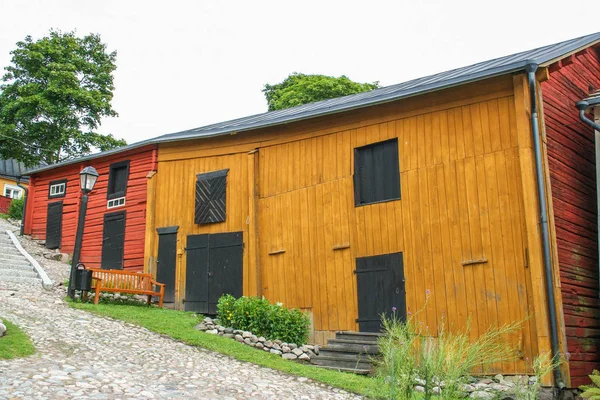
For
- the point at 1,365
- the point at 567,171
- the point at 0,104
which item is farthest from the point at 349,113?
the point at 0,104

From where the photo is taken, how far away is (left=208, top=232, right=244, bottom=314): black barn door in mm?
14328

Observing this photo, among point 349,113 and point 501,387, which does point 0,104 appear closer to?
point 349,113

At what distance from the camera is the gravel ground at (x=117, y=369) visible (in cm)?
699

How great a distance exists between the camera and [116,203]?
59.3ft

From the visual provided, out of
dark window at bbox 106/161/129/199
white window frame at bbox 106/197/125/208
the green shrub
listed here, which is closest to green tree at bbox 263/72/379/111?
dark window at bbox 106/161/129/199

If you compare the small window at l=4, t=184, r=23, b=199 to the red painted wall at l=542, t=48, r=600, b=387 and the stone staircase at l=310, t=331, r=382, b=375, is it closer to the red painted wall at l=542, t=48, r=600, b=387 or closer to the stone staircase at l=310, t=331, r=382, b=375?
the stone staircase at l=310, t=331, r=382, b=375

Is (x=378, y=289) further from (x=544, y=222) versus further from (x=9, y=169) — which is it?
(x=9, y=169)

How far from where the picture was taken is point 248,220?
47.0ft

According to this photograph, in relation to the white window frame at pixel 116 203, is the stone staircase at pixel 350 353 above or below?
below

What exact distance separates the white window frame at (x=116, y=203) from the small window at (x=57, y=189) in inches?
127

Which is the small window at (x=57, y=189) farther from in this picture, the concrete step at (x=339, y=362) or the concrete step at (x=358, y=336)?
the concrete step at (x=339, y=362)

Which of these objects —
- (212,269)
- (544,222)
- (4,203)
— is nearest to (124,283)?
(212,269)

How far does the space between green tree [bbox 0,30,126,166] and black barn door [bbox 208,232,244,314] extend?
18743 millimetres

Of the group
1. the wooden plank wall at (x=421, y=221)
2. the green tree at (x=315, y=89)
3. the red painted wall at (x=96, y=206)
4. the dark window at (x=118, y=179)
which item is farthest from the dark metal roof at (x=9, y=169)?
the wooden plank wall at (x=421, y=221)
